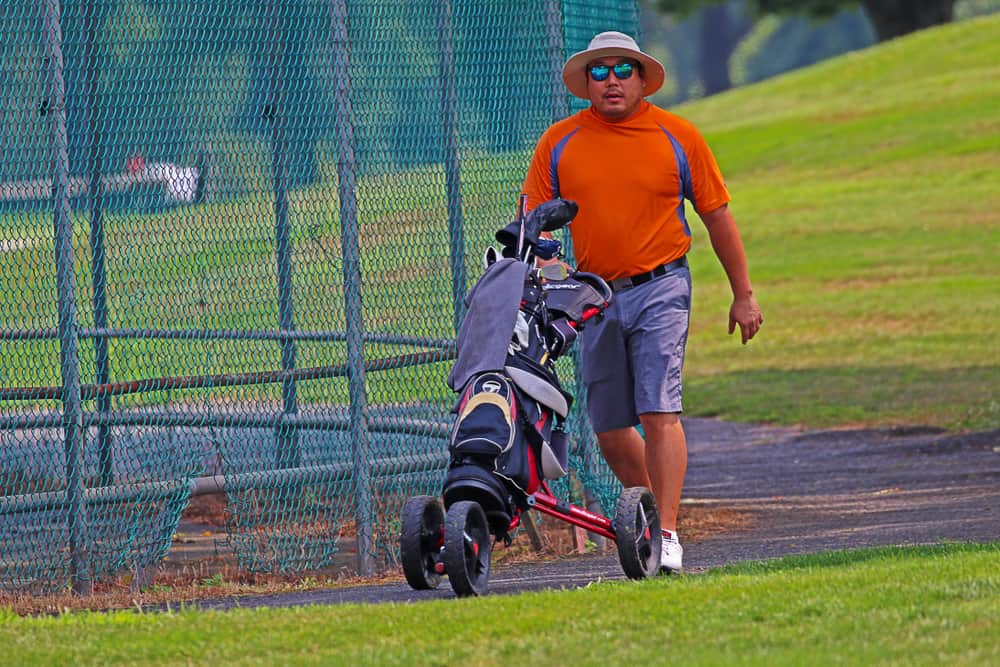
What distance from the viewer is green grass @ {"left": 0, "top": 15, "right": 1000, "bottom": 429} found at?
28.9ft

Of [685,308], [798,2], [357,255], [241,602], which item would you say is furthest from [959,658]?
[798,2]

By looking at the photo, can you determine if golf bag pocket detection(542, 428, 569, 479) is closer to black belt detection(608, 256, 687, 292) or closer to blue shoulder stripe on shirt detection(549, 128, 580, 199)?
black belt detection(608, 256, 687, 292)

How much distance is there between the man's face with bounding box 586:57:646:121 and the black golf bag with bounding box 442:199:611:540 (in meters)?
0.61

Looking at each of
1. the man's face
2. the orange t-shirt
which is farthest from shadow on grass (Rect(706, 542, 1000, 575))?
the man's face

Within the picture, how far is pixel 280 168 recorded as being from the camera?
8.91 metres

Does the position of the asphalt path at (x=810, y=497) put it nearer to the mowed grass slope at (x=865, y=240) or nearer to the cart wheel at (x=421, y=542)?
the cart wheel at (x=421, y=542)

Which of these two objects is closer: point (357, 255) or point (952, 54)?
point (357, 255)

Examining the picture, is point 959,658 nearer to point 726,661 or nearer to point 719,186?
point 726,661

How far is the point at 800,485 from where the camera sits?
11648 millimetres

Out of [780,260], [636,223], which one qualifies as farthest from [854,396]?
[780,260]

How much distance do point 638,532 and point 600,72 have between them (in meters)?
1.82

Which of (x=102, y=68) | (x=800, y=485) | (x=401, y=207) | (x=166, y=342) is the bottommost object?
(x=800, y=485)

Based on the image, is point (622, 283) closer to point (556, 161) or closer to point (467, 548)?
point (556, 161)

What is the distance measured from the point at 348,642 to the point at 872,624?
5.07 feet
